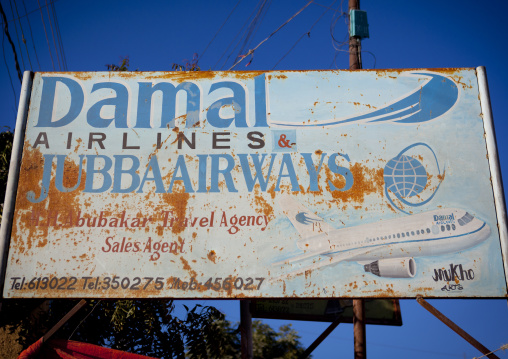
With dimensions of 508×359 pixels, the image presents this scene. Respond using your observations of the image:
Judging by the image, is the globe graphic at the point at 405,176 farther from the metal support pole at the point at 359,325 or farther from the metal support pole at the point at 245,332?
the metal support pole at the point at 245,332

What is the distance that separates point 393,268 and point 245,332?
135 inches

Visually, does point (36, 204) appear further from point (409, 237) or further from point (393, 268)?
point (409, 237)

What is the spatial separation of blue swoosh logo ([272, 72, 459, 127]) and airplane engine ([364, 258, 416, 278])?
1722 millimetres

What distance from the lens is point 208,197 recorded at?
5.70 meters

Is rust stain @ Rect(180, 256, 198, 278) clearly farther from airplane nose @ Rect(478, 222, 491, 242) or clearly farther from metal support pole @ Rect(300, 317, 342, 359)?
metal support pole @ Rect(300, 317, 342, 359)

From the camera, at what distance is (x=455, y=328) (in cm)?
520

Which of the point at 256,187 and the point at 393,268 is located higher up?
the point at 256,187

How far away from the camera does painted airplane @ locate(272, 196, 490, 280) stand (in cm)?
539

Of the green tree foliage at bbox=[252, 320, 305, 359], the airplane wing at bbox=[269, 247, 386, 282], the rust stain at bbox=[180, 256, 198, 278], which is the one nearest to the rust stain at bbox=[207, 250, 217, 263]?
the rust stain at bbox=[180, 256, 198, 278]

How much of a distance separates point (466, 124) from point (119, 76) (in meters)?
4.37

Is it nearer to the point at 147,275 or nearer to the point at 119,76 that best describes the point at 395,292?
the point at 147,275

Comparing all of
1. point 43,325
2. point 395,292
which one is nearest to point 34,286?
point 43,325

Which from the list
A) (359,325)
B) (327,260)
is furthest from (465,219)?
(359,325)

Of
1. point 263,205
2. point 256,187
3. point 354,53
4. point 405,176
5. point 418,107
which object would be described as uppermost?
point 354,53
